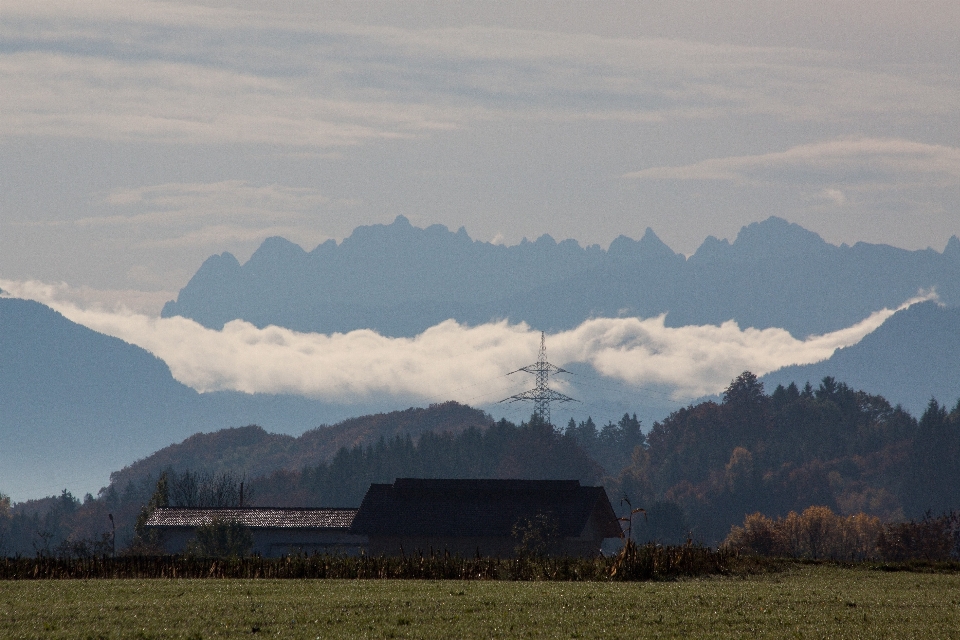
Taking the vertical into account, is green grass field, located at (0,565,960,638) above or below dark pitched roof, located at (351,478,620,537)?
below

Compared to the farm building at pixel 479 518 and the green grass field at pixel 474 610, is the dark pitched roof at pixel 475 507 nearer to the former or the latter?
the farm building at pixel 479 518

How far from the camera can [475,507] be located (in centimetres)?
9238

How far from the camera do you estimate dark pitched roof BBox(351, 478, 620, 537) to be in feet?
295

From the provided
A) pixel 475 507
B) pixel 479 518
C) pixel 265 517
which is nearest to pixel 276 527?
pixel 265 517

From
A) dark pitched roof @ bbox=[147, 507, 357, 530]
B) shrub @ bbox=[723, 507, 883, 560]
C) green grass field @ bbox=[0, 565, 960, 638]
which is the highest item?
dark pitched roof @ bbox=[147, 507, 357, 530]

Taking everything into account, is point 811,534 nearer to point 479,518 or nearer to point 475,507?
point 475,507

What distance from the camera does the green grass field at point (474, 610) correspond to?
30.9m

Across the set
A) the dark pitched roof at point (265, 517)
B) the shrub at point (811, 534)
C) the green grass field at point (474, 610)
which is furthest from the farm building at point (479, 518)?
the green grass field at point (474, 610)

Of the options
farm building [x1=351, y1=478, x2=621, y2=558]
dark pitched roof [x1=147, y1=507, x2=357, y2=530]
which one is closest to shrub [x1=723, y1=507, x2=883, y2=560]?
farm building [x1=351, y1=478, x2=621, y2=558]

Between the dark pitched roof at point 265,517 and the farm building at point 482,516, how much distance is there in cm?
931

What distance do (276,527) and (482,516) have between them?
20342mm

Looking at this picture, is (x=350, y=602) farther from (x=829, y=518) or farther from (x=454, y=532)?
(x=829, y=518)

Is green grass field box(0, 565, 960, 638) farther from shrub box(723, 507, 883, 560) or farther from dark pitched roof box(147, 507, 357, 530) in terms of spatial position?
dark pitched roof box(147, 507, 357, 530)

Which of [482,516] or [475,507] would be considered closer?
[482,516]
